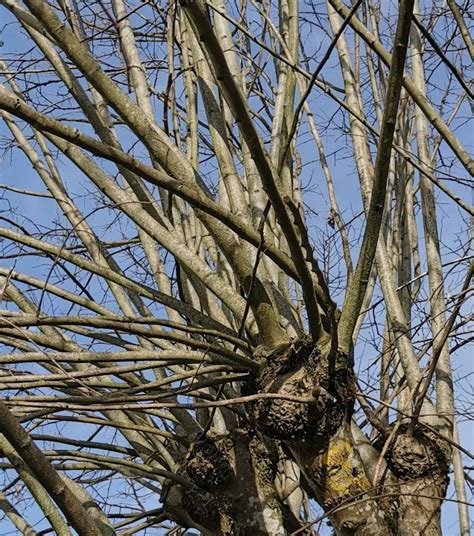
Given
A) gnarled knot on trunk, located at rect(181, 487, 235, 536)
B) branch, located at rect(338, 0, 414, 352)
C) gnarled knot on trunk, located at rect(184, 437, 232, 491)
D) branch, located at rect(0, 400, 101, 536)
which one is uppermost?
branch, located at rect(338, 0, 414, 352)

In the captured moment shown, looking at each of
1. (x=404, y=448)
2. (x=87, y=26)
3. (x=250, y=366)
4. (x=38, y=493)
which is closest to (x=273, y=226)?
(x=250, y=366)

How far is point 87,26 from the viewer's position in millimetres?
4246

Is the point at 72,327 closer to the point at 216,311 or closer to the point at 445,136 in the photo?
the point at 216,311

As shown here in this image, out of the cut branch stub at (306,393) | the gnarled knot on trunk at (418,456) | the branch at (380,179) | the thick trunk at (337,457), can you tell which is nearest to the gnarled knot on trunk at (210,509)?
the thick trunk at (337,457)

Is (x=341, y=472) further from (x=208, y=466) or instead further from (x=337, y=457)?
(x=208, y=466)

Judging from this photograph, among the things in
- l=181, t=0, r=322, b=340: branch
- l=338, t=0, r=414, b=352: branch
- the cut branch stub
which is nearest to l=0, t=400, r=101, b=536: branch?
the cut branch stub

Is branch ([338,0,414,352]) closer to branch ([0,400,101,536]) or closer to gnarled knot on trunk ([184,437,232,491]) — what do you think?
gnarled knot on trunk ([184,437,232,491])

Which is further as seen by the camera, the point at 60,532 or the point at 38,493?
the point at 38,493

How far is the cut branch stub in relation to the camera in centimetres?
217

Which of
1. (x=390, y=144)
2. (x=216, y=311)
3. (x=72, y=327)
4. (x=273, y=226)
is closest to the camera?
(x=390, y=144)

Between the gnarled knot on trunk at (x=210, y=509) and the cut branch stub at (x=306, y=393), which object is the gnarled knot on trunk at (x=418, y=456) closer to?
the cut branch stub at (x=306, y=393)

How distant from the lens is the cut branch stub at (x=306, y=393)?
217 cm

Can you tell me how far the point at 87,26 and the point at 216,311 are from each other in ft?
7.16

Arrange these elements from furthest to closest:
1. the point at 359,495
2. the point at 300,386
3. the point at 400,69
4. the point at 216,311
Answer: the point at 216,311, the point at 300,386, the point at 359,495, the point at 400,69
